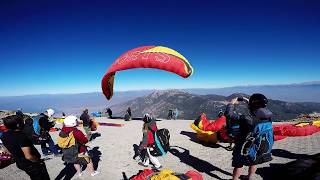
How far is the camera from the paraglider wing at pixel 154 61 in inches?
352

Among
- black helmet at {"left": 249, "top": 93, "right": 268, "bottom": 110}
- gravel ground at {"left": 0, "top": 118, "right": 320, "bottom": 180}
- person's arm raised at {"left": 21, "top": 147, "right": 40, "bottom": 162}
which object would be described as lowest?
gravel ground at {"left": 0, "top": 118, "right": 320, "bottom": 180}

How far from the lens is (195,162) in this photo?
36.0 feet

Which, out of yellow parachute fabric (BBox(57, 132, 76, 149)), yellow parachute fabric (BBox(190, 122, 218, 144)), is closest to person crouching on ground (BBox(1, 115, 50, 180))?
yellow parachute fabric (BBox(57, 132, 76, 149))

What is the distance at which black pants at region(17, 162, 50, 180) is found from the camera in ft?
20.0

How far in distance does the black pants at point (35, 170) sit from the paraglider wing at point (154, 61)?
4406mm

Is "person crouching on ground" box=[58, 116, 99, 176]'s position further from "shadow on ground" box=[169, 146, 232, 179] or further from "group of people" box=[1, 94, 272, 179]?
"shadow on ground" box=[169, 146, 232, 179]

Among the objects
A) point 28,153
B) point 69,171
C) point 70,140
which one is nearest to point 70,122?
point 70,140

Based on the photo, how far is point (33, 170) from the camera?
6.17 metres

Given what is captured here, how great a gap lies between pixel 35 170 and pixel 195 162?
22.0 ft

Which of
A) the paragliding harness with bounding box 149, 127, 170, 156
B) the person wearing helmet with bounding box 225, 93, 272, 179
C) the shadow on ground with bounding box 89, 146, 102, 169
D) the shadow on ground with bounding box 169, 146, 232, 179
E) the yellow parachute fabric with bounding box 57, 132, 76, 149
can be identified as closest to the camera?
the person wearing helmet with bounding box 225, 93, 272, 179

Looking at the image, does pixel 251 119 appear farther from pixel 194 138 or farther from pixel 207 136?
pixel 194 138

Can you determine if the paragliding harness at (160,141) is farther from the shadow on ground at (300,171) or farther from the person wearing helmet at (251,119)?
the person wearing helmet at (251,119)

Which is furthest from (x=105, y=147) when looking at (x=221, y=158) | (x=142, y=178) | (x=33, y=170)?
(x=33, y=170)

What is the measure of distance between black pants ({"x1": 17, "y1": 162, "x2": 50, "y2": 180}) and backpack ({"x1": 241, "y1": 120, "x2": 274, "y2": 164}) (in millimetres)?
5154
